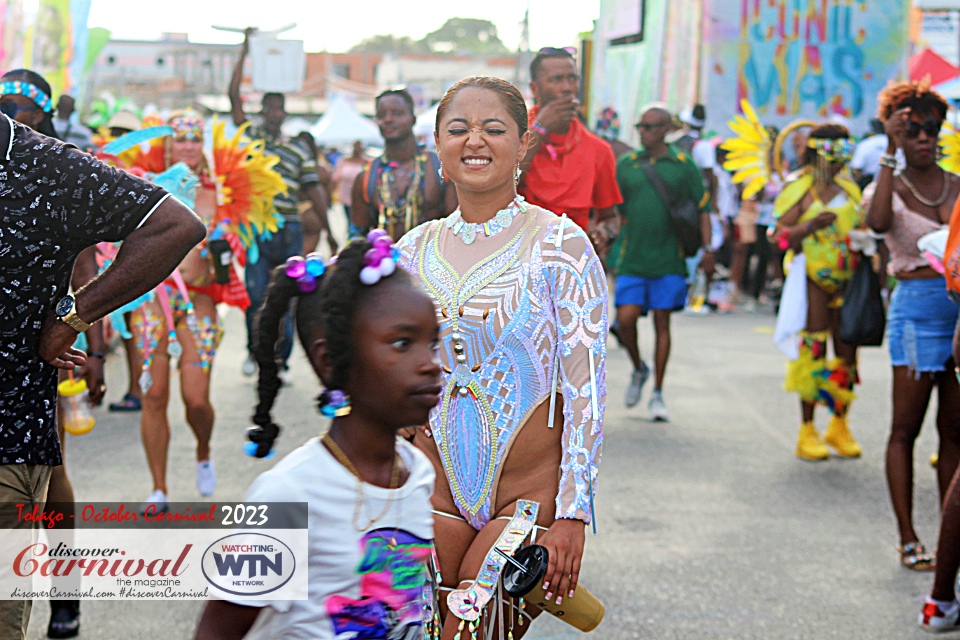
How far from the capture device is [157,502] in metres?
6.06

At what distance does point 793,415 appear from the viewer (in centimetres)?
898

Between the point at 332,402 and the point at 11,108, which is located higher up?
the point at 11,108

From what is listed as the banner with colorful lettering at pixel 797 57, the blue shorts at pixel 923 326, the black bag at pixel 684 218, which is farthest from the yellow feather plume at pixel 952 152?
the banner with colorful lettering at pixel 797 57

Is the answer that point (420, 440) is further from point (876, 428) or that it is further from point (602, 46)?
point (602, 46)

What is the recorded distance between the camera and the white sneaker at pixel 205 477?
Result: 252 inches

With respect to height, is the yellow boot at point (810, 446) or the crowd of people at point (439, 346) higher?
the crowd of people at point (439, 346)

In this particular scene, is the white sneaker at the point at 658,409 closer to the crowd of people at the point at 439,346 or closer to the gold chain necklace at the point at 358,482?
the crowd of people at the point at 439,346

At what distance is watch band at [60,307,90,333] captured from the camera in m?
3.06

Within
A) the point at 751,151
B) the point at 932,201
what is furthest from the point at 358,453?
the point at 751,151

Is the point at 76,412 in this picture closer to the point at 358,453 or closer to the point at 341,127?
the point at 358,453

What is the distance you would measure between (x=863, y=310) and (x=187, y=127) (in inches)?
154

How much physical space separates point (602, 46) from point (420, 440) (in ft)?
78.4

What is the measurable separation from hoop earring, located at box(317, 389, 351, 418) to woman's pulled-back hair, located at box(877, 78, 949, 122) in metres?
4.02

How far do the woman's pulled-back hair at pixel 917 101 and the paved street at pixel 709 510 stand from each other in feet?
6.94
